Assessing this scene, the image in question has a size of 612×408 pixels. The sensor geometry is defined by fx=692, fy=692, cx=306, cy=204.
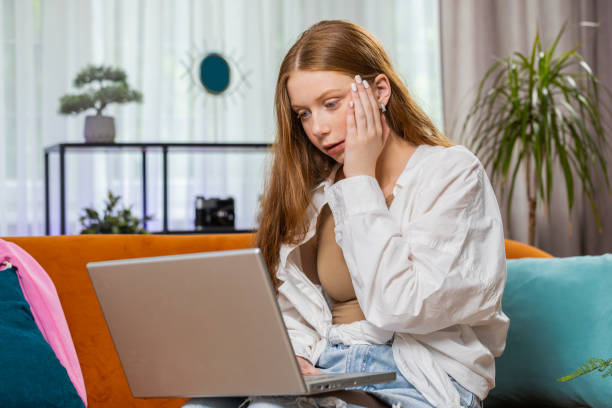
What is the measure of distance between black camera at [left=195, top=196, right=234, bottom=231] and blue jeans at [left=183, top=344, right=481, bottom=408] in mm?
1929

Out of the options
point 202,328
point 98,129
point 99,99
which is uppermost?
point 99,99

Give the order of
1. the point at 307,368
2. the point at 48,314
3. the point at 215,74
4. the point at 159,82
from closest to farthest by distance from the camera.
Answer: the point at 307,368 → the point at 48,314 → the point at 215,74 → the point at 159,82

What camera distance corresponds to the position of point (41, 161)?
3.64m

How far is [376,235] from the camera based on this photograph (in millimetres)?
1110

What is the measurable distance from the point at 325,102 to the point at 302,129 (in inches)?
6.9

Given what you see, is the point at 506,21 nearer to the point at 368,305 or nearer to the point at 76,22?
the point at 76,22

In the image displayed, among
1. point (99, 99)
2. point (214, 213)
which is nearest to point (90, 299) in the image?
point (214, 213)

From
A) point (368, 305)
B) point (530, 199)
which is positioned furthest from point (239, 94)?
point (368, 305)

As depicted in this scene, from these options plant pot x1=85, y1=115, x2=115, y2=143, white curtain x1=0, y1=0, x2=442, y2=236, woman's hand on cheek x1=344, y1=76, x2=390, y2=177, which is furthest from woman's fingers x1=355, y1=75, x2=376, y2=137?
white curtain x1=0, y1=0, x2=442, y2=236

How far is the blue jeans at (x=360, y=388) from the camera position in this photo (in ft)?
3.30

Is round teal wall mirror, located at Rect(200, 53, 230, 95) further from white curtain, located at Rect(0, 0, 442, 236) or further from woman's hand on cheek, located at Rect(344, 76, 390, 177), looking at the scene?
woman's hand on cheek, located at Rect(344, 76, 390, 177)

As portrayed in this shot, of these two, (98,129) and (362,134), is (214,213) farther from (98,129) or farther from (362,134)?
(362,134)

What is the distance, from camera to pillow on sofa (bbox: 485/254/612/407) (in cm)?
140

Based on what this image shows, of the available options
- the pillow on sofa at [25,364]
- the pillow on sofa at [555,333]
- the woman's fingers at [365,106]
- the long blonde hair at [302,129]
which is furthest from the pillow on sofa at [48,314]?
the pillow on sofa at [555,333]
